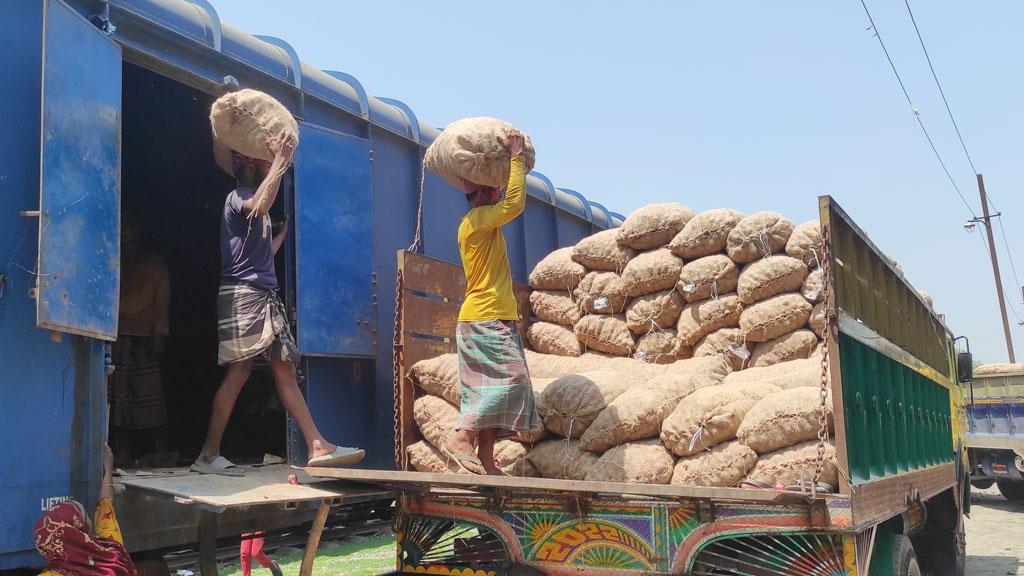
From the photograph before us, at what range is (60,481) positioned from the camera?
3363 millimetres

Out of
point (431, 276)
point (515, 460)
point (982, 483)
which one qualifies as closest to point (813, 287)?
point (515, 460)

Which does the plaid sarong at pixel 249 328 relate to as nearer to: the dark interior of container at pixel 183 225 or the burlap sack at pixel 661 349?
the burlap sack at pixel 661 349

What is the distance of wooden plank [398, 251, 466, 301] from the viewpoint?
4.35 m

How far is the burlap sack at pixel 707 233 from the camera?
4.96m

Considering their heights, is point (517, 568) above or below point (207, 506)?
below

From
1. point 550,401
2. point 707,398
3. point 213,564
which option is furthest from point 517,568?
point 213,564

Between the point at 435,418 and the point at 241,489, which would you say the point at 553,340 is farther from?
the point at 241,489

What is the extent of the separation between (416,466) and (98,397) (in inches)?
56.2

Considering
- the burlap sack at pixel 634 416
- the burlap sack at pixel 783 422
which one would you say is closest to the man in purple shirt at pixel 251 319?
the burlap sack at pixel 634 416

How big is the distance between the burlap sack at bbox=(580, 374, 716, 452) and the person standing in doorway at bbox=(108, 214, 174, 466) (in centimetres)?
326

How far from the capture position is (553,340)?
5434 mm

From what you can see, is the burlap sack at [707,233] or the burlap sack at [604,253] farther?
the burlap sack at [604,253]

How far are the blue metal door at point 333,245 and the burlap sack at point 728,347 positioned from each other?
210 cm

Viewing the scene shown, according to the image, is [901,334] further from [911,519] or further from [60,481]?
[60,481]
